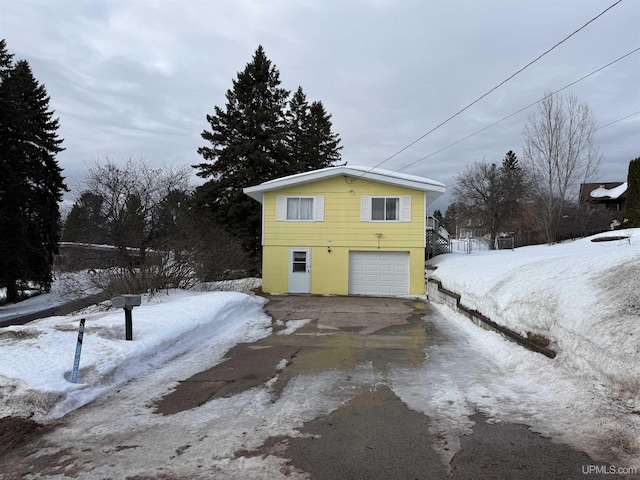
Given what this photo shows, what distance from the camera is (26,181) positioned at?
27641 mm

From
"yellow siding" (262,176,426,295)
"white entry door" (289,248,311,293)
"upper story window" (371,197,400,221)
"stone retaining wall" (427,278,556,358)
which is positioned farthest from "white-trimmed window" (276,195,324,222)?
"stone retaining wall" (427,278,556,358)

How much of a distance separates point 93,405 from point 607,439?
5.18 metres

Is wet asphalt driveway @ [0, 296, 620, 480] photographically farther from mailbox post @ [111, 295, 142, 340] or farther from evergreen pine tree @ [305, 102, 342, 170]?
evergreen pine tree @ [305, 102, 342, 170]

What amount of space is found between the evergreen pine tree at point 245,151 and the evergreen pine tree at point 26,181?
33.8 feet

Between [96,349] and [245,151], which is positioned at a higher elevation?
[245,151]

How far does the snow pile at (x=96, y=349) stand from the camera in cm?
473

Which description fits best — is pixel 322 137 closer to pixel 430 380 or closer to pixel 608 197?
pixel 608 197

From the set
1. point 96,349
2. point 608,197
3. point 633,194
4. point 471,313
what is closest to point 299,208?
point 471,313

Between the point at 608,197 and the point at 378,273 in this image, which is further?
the point at 608,197

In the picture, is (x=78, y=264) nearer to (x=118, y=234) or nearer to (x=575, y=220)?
(x=118, y=234)

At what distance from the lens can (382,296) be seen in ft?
60.8

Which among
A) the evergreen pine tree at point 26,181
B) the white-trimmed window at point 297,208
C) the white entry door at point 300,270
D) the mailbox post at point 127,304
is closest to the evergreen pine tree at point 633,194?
the white-trimmed window at point 297,208

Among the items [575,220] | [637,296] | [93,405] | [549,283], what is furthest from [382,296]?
[575,220]

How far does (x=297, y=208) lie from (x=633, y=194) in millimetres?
17696
